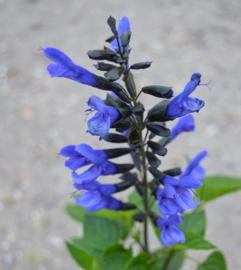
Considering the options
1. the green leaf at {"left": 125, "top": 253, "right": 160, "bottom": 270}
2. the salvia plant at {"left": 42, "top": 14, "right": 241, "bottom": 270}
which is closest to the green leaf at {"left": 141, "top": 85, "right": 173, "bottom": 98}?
the salvia plant at {"left": 42, "top": 14, "right": 241, "bottom": 270}

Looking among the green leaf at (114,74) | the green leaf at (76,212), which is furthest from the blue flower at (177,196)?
the green leaf at (76,212)

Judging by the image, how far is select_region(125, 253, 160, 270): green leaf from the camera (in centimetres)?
72

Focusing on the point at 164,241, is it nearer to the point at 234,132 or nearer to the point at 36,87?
the point at 234,132

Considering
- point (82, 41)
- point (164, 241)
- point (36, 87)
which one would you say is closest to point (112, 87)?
point (164, 241)

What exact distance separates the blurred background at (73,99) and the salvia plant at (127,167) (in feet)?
2.51

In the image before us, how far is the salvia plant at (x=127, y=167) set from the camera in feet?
1.82

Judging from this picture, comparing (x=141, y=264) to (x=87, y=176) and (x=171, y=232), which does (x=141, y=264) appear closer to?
(x=171, y=232)

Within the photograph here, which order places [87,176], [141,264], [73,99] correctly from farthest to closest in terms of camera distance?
[73,99], [141,264], [87,176]

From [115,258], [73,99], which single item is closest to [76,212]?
[115,258]

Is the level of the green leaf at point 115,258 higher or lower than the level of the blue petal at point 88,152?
lower

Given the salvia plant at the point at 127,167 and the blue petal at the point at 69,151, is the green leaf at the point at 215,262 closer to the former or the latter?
the salvia plant at the point at 127,167

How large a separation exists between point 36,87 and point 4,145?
445mm

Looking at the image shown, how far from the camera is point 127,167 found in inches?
27.8

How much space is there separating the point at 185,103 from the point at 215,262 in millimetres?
484
